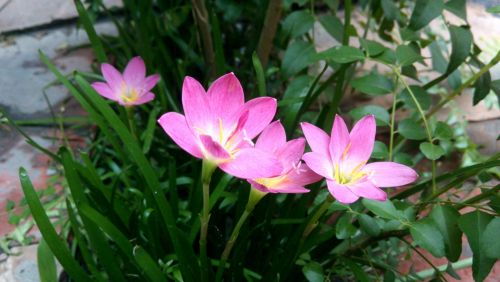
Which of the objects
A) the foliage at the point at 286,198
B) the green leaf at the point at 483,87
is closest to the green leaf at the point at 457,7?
the foliage at the point at 286,198

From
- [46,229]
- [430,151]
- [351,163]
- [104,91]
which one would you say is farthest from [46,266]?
[430,151]

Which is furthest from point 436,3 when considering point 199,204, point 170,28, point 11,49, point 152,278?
point 11,49

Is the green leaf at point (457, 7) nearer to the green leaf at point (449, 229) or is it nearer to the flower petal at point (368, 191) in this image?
the green leaf at point (449, 229)

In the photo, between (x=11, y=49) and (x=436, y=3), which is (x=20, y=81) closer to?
(x=11, y=49)

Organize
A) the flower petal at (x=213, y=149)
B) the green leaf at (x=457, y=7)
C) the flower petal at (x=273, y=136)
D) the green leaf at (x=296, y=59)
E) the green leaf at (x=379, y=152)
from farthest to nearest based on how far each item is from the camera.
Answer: the green leaf at (x=296, y=59), the green leaf at (x=457, y=7), the green leaf at (x=379, y=152), the flower petal at (x=273, y=136), the flower petal at (x=213, y=149)

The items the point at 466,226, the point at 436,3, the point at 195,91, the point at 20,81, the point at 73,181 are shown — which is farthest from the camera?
the point at 20,81

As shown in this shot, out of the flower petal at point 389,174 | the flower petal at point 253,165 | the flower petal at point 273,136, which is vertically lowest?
the flower petal at point 389,174

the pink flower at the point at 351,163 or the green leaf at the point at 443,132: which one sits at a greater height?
the pink flower at the point at 351,163
